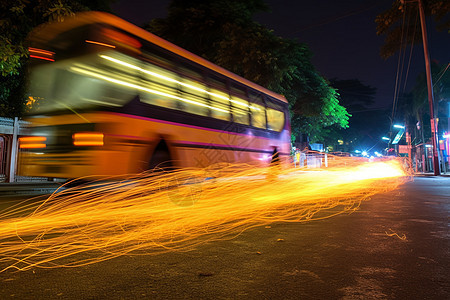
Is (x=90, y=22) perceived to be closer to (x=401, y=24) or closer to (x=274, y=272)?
(x=274, y=272)

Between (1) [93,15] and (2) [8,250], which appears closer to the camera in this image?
(2) [8,250]

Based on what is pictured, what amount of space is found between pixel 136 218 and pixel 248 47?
13.3 meters

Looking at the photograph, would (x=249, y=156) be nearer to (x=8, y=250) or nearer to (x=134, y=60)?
(x=134, y=60)

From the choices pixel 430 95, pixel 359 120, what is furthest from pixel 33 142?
pixel 359 120

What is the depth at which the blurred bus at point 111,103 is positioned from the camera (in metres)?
5.75

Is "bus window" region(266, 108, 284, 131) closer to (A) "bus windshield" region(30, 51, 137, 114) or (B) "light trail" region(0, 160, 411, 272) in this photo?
(B) "light trail" region(0, 160, 411, 272)

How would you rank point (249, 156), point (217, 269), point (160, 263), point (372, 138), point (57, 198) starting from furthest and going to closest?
point (372, 138), point (249, 156), point (57, 198), point (160, 263), point (217, 269)

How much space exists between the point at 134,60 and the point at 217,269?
185 inches

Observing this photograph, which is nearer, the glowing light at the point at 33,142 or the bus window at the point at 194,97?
the glowing light at the point at 33,142

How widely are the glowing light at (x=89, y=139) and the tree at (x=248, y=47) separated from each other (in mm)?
12467

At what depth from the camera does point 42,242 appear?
4.10 meters

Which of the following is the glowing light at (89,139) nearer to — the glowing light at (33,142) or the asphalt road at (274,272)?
the glowing light at (33,142)

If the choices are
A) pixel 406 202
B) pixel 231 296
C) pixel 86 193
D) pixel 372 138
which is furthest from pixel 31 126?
pixel 372 138

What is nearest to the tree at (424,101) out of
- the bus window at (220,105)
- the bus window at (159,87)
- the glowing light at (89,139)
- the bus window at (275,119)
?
the bus window at (275,119)
